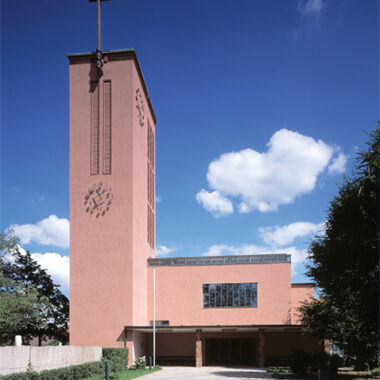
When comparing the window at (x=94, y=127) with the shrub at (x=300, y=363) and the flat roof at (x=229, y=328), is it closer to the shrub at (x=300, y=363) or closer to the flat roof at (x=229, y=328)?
the flat roof at (x=229, y=328)

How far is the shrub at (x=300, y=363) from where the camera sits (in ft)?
80.3

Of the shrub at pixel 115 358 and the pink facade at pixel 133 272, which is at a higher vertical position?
the pink facade at pixel 133 272

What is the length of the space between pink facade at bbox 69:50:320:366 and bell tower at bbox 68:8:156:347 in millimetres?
71

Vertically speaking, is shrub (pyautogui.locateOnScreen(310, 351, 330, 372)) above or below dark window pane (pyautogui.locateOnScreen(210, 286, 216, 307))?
below

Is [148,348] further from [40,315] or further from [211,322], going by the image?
[40,315]

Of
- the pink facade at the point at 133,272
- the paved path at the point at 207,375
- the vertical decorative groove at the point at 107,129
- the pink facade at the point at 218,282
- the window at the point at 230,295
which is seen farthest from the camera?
the window at the point at 230,295

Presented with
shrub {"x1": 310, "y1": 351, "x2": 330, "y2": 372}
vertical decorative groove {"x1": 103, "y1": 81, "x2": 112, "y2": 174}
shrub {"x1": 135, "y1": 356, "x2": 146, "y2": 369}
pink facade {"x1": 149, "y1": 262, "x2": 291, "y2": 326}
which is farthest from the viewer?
pink facade {"x1": 149, "y1": 262, "x2": 291, "y2": 326}

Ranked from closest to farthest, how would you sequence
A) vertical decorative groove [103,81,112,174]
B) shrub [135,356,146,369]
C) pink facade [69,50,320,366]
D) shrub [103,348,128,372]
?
shrub [103,348,128,372] → shrub [135,356,146,369] → pink facade [69,50,320,366] → vertical decorative groove [103,81,112,174]

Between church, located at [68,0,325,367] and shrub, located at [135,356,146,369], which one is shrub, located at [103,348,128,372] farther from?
church, located at [68,0,325,367]

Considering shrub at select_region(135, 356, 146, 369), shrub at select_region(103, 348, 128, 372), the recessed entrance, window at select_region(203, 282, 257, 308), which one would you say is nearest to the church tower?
shrub at select_region(135, 356, 146, 369)

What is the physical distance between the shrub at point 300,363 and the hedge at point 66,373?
10330 mm

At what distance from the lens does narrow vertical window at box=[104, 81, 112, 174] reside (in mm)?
35706

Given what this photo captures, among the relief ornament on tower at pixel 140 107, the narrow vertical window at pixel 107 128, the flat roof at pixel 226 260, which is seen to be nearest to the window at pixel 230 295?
the flat roof at pixel 226 260

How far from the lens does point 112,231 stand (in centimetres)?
3475
